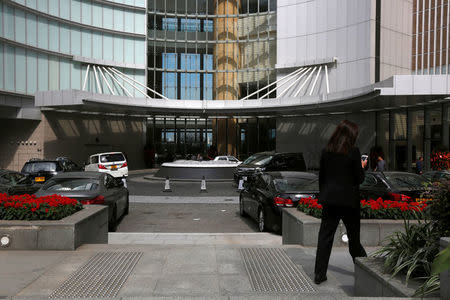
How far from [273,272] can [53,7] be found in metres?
34.4

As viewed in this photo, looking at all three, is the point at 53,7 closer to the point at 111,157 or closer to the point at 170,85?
the point at 170,85

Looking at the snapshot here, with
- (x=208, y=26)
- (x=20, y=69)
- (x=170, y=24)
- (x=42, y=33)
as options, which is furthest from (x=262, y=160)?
(x=208, y=26)

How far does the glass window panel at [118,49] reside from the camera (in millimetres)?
39375

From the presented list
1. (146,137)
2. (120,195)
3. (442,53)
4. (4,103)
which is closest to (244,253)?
(120,195)

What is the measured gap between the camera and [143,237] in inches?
377

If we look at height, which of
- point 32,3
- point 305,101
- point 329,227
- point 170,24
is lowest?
point 329,227

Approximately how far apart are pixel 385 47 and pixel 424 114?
7.91m

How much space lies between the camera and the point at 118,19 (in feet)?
129

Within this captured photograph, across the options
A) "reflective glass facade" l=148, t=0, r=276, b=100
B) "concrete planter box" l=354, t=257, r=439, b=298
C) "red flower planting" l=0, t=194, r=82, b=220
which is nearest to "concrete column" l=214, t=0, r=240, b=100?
"reflective glass facade" l=148, t=0, r=276, b=100

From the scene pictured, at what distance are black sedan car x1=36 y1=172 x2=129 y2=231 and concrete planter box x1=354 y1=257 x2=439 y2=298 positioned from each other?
6881mm

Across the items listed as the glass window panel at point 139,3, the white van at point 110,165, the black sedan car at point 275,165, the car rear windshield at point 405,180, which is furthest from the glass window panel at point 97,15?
the car rear windshield at point 405,180

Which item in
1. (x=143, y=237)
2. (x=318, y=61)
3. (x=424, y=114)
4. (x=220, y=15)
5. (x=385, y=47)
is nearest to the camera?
(x=143, y=237)

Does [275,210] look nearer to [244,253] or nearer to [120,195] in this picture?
[244,253]

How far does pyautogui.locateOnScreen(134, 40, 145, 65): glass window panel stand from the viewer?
40562mm
